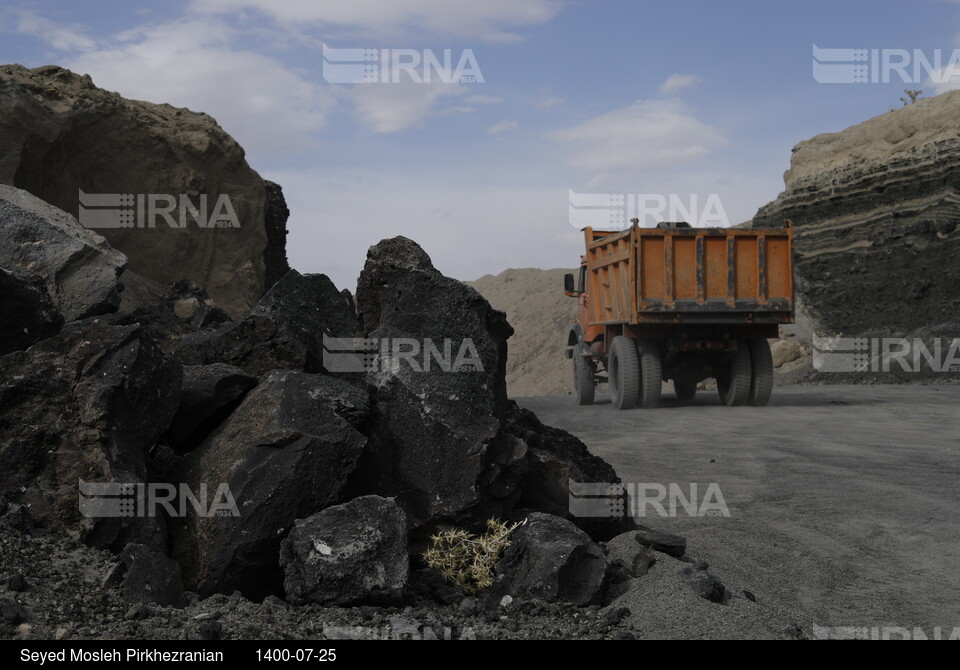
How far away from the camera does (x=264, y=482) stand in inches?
166

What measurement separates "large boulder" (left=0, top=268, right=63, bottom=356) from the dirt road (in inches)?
144

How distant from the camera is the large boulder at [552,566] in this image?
3873 mm

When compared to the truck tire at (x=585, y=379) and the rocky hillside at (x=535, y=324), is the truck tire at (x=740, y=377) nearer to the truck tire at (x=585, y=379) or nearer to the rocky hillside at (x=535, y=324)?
the truck tire at (x=585, y=379)

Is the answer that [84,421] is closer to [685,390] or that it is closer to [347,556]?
[347,556]

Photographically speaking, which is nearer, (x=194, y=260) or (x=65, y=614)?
(x=65, y=614)

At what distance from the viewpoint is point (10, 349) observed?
4402mm

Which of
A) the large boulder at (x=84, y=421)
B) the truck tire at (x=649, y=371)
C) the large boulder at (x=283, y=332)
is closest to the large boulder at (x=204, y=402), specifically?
the large boulder at (x=84, y=421)

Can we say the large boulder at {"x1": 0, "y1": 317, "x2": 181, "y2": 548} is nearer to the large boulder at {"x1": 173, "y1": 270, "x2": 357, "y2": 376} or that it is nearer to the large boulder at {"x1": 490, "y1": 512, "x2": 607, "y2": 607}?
the large boulder at {"x1": 173, "y1": 270, "x2": 357, "y2": 376}

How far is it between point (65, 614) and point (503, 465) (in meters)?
2.21

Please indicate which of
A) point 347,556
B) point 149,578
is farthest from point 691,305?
point 149,578

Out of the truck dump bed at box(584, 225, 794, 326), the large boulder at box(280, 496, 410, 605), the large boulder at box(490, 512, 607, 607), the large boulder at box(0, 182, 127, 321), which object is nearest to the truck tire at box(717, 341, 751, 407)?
the truck dump bed at box(584, 225, 794, 326)

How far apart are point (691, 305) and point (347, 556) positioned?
9.91m

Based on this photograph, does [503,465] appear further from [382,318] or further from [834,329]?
[834,329]

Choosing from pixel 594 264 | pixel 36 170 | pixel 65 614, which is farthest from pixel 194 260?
pixel 65 614
